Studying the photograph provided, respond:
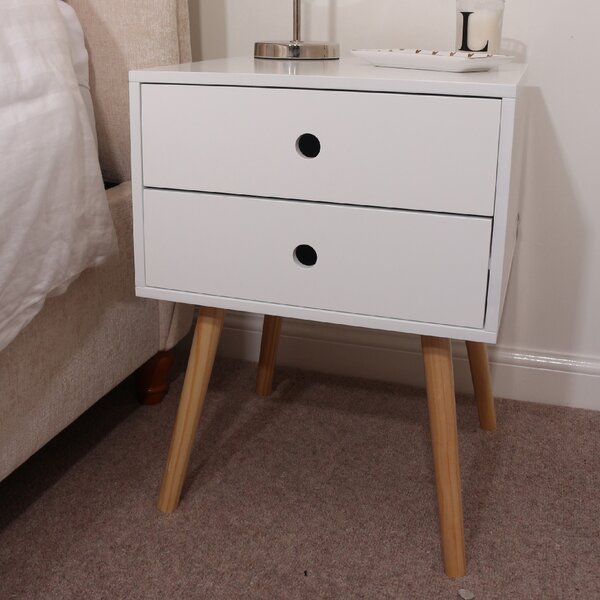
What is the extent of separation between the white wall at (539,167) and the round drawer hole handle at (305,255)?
458 millimetres

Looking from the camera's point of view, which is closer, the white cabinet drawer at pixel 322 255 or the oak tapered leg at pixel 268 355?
the white cabinet drawer at pixel 322 255

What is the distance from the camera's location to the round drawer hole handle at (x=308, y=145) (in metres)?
0.90

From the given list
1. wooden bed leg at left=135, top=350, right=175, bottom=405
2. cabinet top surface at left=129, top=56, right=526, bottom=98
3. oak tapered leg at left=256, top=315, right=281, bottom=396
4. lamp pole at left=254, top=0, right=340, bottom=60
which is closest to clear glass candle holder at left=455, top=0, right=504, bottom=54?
cabinet top surface at left=129, top=56, right=526, bottom=98

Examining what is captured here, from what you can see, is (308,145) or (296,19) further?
(296,19)

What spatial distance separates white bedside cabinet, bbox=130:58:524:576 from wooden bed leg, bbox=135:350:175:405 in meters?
0.33

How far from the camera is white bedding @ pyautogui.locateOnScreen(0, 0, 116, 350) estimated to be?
2.75 ft

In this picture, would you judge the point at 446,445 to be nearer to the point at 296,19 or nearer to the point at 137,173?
the point at 137,173

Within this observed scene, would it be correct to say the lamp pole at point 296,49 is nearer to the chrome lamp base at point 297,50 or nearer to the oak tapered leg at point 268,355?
the chrome lamp base at point 297,50

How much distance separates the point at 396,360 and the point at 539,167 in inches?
15.9

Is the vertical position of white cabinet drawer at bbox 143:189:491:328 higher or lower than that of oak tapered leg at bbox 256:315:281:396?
higher

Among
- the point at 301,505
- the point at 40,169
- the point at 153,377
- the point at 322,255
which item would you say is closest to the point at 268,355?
the point at 153,377

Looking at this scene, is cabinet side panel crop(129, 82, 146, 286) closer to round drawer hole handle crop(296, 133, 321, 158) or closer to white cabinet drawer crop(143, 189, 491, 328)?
white cabinet drawer crop(143, 189, 491, 328)

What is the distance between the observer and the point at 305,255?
0.95 metres

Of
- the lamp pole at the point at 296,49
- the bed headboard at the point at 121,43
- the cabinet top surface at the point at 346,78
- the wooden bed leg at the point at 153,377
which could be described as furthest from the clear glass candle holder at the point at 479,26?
the wooden bed leg at the point at 153,377
